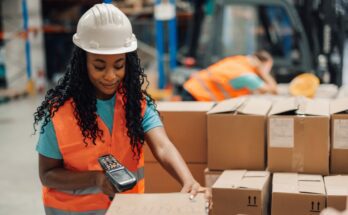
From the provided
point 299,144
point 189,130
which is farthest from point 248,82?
point 299,144

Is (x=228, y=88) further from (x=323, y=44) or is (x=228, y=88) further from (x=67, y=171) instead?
(x=67, y=171)

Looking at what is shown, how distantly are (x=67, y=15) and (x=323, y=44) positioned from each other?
9.18 metres

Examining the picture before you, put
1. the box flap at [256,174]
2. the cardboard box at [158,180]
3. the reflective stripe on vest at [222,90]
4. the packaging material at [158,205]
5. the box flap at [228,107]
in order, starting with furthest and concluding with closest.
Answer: the reflective stripe on vest at [222,90]
the cardboard box at [158,180]
the box flap at [228,107]
the box flap at [256,174]
the packaging material at [158,205]

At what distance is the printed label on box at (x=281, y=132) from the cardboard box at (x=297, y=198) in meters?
0.31

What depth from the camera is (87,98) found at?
211 cm

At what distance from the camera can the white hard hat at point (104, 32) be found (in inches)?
77.9

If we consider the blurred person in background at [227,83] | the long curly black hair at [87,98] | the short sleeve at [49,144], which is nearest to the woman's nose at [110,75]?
the long curly black hair at [87,98]

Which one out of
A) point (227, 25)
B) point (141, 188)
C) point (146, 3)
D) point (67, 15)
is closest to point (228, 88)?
point (227, 25)

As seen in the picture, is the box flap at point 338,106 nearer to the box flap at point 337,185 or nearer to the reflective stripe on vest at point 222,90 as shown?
the box flap at point 337,185

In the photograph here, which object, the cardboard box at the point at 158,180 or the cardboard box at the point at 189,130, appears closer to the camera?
the cardboard box at the point at 189,130

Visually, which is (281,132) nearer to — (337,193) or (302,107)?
(302,107)

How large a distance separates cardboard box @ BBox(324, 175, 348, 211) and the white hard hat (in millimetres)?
1216

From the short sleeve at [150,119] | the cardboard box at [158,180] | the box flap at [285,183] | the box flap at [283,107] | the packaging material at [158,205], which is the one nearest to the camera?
the packaging material at [158,205]

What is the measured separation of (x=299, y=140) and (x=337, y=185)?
359 mm
